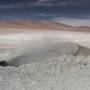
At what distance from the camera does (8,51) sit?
2812mm

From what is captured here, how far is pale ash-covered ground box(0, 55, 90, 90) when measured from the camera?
224 cm

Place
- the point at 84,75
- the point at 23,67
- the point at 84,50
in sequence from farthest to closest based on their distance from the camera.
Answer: the point at 84,50 → the point at 23,67 → the point at 84,75

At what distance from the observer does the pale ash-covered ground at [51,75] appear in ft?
7.36

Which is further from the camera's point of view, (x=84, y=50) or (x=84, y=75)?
(x=84, y=50)

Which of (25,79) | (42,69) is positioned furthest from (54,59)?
(25,79)

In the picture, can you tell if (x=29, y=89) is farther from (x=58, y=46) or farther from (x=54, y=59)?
(x=58, y=46)

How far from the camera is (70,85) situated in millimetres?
2236

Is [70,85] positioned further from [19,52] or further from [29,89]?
[19,52]

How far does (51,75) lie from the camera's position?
2.39 m

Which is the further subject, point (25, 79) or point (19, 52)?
point (19, 52)

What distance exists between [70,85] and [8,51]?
0.72 metres

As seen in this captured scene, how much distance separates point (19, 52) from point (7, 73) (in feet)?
1.40

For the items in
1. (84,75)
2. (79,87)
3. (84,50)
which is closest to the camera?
(79,87)

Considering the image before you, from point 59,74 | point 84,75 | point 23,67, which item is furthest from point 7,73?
point 84,75
